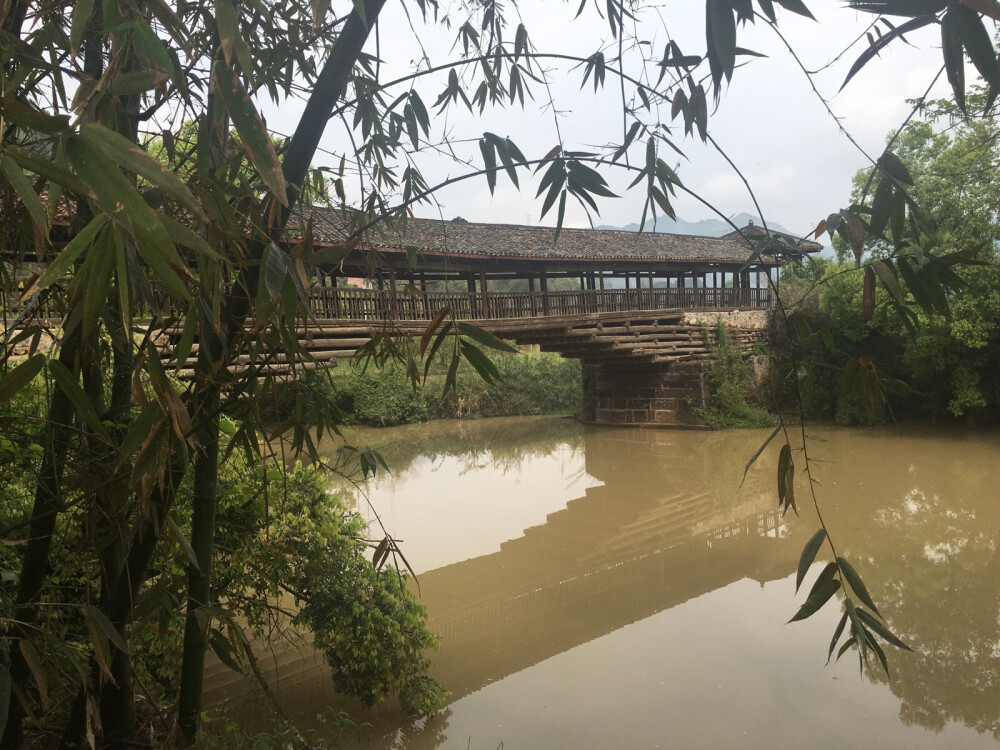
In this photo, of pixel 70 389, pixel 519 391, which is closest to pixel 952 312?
pixel 519 391

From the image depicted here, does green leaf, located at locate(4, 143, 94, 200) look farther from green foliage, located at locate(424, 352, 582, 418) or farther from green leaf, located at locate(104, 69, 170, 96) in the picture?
green foliage, located at locate(424, 352, 582, 418)

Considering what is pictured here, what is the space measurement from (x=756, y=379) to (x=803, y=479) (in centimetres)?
544

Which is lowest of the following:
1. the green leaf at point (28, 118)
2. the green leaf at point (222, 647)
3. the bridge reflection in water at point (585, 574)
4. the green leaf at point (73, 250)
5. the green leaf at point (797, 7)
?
the bridge reflection in water at point (585, 574)

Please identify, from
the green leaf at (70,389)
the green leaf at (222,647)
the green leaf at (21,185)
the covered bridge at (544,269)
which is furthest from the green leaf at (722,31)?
the covered bridge at (544,269)

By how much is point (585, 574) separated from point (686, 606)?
903mm

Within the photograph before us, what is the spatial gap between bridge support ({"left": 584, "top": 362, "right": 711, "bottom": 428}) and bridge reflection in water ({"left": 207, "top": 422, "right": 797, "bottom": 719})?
3.66 m

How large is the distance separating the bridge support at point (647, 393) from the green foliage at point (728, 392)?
0.16 meters

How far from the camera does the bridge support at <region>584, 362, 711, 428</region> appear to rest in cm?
1268

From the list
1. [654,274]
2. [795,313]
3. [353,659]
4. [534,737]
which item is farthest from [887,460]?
[795,313]

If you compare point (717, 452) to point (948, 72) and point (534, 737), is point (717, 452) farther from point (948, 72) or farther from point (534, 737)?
point (948, 72)

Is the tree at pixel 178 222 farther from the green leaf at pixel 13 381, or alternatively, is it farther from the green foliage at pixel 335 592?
the green foliage at pixel 335 592

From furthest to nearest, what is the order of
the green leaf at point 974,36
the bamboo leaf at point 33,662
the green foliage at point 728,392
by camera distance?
1. the green foliage at point 728,392
2. the bamboo leaf at point 33,662
3. the green leaf at point 974,36

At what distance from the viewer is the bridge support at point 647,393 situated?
12.7m

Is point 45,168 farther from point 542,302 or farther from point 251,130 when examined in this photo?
point 542,302
